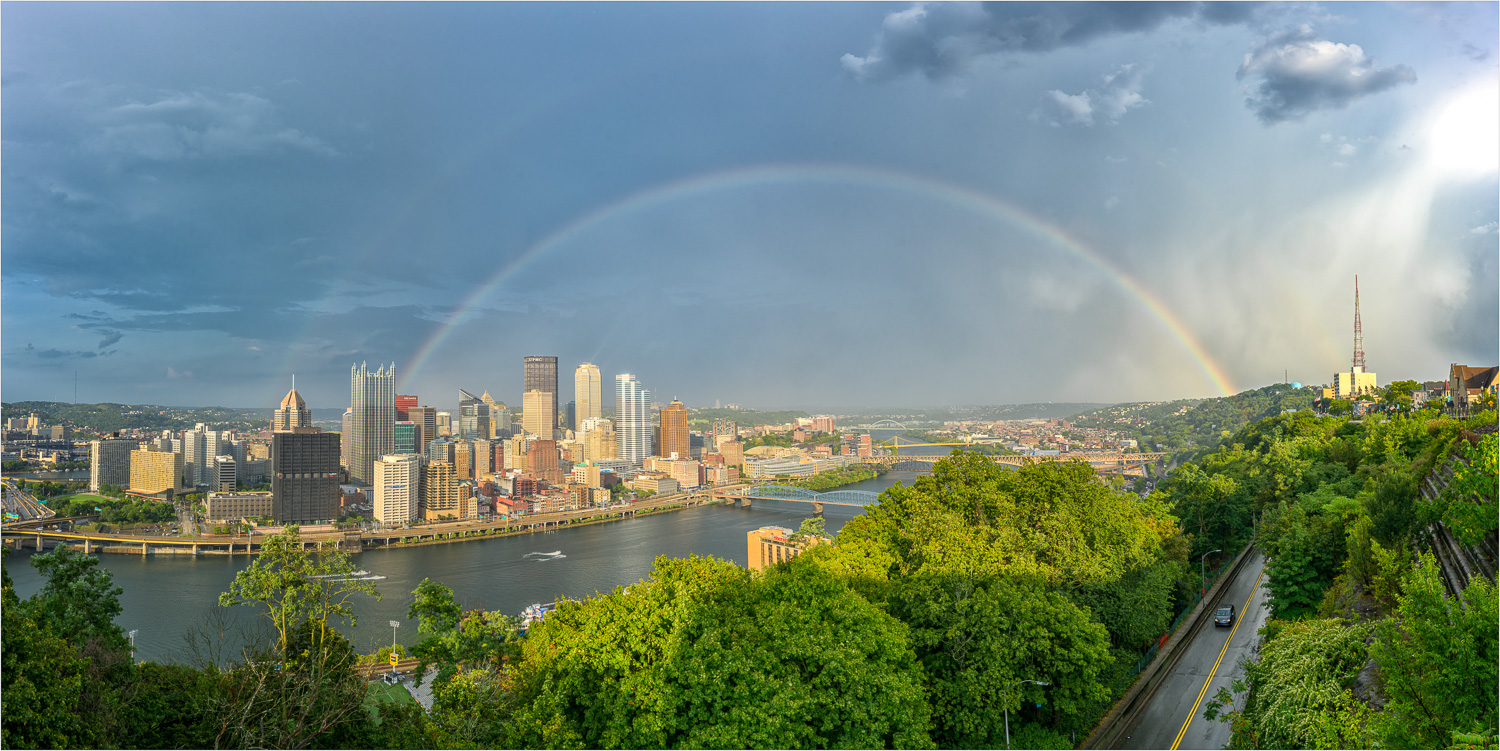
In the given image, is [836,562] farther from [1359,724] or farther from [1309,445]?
[1309,445]

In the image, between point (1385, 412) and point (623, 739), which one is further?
point (1385, 412)

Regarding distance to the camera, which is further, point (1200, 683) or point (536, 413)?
point (536, 413)

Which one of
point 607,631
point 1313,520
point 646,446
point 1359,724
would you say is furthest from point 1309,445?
point 646,446

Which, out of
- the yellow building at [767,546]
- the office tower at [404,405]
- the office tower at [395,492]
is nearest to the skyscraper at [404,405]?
the office tower at [404,405]

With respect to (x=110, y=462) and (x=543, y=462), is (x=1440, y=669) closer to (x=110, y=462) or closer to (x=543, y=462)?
(x=110, y=462)

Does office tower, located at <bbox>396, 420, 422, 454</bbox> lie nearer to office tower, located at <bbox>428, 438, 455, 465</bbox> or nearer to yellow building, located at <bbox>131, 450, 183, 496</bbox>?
office tower, located at <bbox>428, 438, 455, 465</bbox>

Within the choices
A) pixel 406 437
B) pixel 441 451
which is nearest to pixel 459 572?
pixel 441 451

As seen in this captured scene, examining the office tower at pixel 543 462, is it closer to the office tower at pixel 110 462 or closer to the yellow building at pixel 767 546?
the office tower at pixel 110 462

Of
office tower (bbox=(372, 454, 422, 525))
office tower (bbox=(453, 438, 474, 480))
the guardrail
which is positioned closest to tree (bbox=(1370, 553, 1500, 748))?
the guardrail
